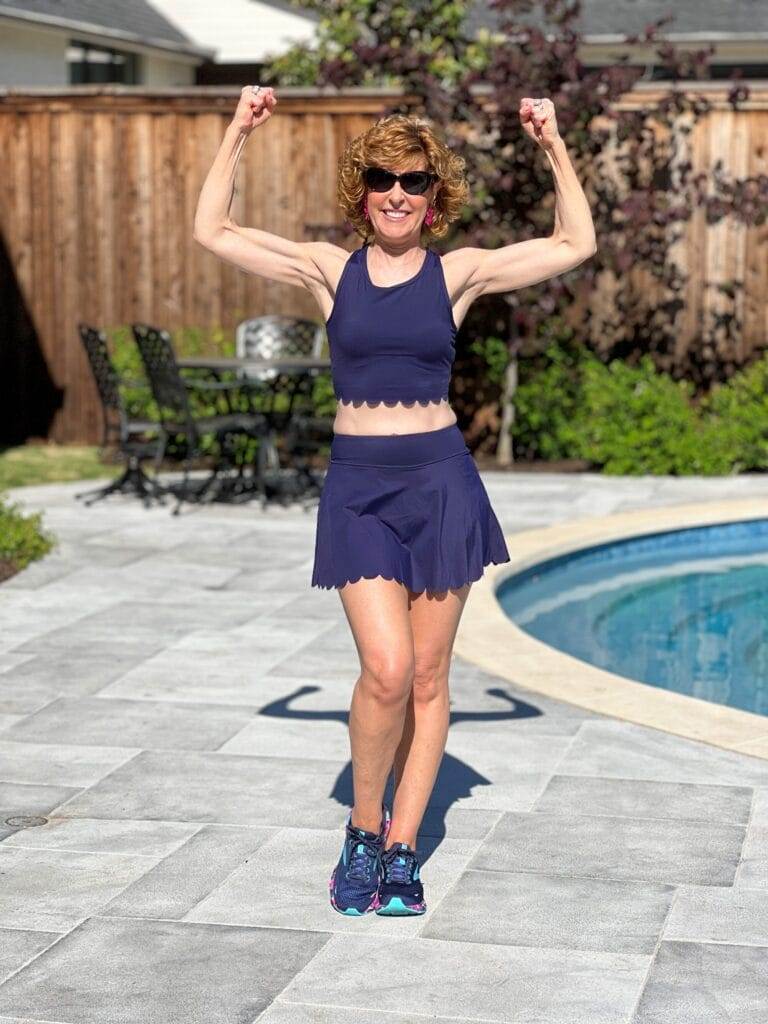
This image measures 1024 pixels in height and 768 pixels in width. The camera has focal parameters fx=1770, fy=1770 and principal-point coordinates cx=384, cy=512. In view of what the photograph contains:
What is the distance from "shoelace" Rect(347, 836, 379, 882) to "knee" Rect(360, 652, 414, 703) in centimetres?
38

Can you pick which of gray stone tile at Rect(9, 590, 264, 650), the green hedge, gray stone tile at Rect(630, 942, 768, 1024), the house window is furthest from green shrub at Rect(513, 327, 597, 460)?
the house window

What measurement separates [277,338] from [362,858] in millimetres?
8389

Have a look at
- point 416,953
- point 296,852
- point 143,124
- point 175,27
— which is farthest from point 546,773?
point 175,27

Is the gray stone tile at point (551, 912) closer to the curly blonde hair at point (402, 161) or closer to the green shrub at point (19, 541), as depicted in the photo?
the curly blonde hair at point (402, 161)

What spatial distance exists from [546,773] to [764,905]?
125 cm

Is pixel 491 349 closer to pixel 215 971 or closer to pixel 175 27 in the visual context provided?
pixel 215 971

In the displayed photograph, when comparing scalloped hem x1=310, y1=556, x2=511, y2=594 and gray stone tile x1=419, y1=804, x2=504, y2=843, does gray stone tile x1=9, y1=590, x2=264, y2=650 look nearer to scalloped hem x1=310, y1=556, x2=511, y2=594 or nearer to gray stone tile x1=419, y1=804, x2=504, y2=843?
gray stone tile x1=419, y1=804, x2=504, y2=843

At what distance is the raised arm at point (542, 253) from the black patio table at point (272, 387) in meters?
6.41

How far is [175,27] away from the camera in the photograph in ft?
80.9

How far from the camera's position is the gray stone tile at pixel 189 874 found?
14.1 ft

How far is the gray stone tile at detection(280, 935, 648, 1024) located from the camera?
369 centimetres

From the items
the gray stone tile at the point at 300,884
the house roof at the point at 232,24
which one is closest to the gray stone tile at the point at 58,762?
the gray stone tile at the point at 300,884

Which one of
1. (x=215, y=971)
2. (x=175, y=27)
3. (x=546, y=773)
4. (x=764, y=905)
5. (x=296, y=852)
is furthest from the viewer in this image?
(x=175, y=27)

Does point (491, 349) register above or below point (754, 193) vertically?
below
